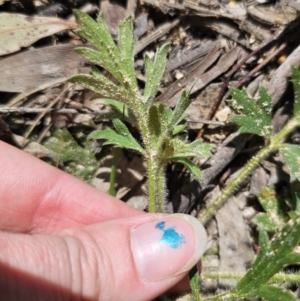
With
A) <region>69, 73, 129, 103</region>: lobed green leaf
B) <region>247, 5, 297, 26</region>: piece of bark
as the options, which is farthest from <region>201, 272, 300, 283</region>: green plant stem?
<region>247, 5, 297, 26</region>: piece of bark

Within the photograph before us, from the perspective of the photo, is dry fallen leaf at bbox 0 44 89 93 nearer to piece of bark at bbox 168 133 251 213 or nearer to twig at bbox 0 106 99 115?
twig at bbox 0 106 99 115

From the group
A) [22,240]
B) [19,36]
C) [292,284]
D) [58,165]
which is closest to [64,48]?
[19,36]

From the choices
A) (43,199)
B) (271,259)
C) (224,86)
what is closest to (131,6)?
(224,86)

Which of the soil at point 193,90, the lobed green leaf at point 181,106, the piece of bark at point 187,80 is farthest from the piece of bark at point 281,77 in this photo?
the lobed green leaf at point 181,106

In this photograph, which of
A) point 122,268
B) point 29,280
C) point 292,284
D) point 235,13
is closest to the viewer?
point 29,280

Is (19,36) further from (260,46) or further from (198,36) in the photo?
(260,46)

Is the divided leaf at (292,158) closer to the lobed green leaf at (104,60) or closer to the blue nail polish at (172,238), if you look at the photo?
the blue nail polish at (172,238)
